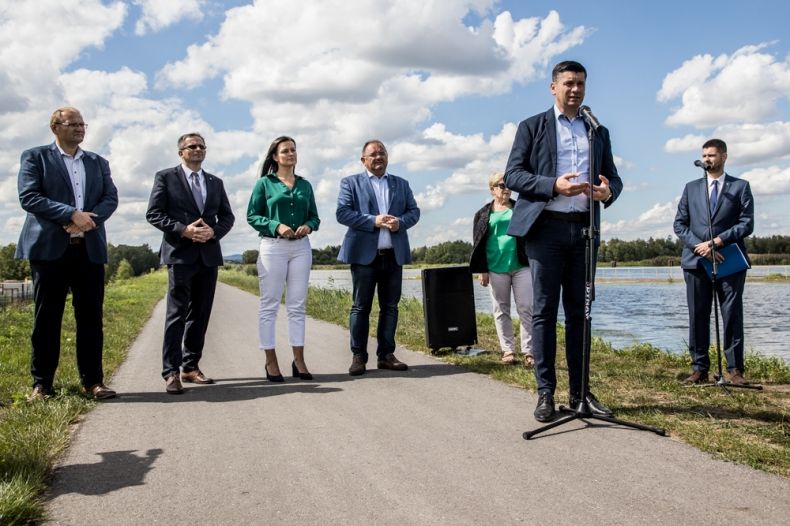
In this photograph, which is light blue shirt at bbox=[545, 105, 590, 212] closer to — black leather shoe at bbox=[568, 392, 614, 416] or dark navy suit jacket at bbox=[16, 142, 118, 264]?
black leather shoe at bbox=[568, 392, 614, 416]

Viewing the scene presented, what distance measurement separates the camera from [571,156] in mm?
4809

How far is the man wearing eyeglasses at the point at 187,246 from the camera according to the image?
20.1 ft

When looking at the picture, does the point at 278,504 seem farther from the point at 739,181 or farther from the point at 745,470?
the point at 739,181

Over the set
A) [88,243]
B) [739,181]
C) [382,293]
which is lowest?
[382,293]

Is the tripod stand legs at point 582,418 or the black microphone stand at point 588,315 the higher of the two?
the black microphone stand at point 588,315

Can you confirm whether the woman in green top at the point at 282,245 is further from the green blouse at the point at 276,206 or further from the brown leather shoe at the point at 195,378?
the brown leather shoe at the point at 195,378

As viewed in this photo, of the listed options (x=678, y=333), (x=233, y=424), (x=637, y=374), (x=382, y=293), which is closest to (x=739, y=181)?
(x=637, y=374)

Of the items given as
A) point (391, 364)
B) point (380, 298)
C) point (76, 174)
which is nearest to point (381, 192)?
point (380, 298)

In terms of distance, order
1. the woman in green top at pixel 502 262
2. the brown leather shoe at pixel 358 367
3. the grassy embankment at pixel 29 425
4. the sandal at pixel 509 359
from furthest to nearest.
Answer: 1. the woman in green top at pixel 502 262
2. the sandal at pixel 509 359
3. the brown leather shoe at pixel 358 367
4. the grassy embankment at pixel 29 425

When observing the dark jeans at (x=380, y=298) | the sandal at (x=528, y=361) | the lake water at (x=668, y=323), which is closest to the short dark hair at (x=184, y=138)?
the dark jeans at (x=380, y=298)

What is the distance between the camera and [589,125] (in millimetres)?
4680

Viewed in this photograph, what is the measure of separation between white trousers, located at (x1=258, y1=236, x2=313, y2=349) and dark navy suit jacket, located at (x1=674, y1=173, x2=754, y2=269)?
3682mm

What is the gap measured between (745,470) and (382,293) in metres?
→ 4.17

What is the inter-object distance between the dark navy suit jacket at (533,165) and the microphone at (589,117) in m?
0.17
